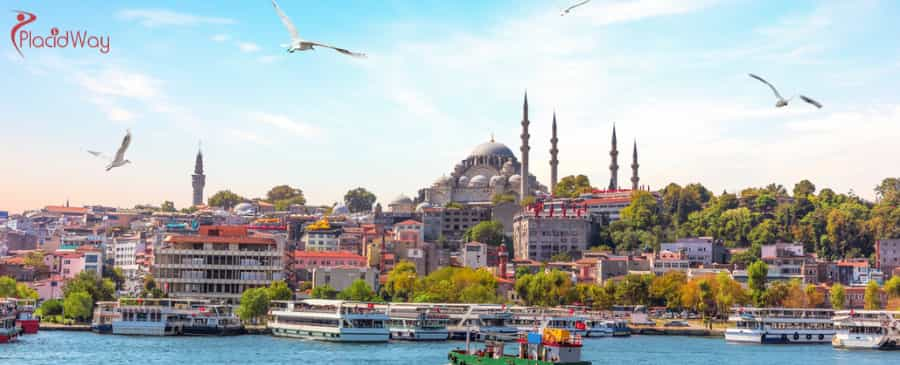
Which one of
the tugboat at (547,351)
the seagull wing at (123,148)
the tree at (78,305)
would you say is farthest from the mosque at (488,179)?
the seagull wing at (123,148)

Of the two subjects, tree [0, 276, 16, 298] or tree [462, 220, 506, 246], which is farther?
tree [462, 220, 506, 246]

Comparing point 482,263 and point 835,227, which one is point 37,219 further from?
point 835,227

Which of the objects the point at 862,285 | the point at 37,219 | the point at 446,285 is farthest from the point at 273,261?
the point at 37,219

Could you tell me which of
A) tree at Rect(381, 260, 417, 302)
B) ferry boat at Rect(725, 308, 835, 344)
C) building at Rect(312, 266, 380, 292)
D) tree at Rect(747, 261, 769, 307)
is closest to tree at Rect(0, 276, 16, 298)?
building at Rect(312, 266, 380, 292)

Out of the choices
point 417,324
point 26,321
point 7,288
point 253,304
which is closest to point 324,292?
point 253,304

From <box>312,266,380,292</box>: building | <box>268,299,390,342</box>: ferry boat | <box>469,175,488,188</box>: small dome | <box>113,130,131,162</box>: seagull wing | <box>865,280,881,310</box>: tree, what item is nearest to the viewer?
<box>113,130,131,162</box>: seagull wing

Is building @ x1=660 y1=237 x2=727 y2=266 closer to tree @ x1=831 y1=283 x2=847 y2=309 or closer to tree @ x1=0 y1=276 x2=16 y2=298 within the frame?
tree @ x1=831 y1=283 x2=847 y2=309
